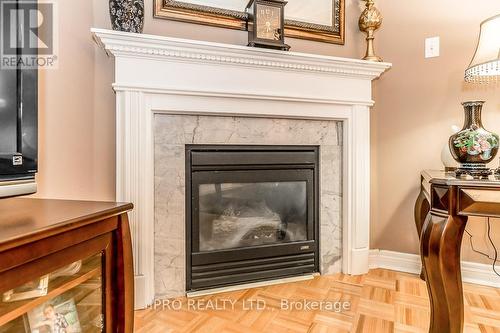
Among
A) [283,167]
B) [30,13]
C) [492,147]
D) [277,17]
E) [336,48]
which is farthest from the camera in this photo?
[336,48]

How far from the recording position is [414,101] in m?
2.11

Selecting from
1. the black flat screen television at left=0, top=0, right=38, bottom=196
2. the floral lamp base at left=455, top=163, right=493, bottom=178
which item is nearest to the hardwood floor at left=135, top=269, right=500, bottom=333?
the floral lamp base at left=455, top=163, right=493, bottom=178

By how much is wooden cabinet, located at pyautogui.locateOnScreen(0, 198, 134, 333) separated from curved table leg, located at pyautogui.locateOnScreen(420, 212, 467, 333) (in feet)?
3.40

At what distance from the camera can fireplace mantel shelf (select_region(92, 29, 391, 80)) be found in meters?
1.52

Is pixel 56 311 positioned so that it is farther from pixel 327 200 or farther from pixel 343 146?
pixel 343 146

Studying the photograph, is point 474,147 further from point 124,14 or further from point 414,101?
point 124,14

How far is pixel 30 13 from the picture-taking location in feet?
2.82

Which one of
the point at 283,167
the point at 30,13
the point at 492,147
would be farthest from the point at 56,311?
the point at 492,147

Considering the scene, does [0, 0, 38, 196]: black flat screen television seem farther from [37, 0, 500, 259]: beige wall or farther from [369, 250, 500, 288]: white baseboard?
[369, 250, 500, 288]: white baseboard

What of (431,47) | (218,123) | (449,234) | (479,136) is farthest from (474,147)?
(218,123)

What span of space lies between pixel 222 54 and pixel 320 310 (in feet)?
4.56

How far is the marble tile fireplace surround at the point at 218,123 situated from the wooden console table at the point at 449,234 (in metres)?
0.88

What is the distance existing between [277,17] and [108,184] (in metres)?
1.30

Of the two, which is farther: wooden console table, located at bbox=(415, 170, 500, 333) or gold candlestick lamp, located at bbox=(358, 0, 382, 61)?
gold candlestick lamp, located at bbox=(358, 0, 382, 61)
